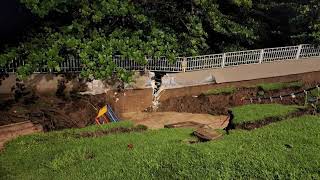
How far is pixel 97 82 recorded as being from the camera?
598 inches

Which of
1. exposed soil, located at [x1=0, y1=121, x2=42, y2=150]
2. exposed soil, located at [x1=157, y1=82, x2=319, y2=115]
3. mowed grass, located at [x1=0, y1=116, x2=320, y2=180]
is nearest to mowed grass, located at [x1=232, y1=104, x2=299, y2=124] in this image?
mowed grass, located at [x1=0, y1=116, x2=320, y2=180]

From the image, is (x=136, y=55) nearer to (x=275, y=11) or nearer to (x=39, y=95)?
(x=39, y=95)

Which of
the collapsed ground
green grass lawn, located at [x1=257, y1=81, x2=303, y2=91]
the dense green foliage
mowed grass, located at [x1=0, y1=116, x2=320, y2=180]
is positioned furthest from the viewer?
green grass lawn, located at [x1=257, y1=81, x2=303, y2=91]

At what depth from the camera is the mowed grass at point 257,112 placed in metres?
11.8

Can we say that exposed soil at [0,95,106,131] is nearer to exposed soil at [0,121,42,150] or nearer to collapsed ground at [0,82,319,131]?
collapsed ground at [0,82,319,131]

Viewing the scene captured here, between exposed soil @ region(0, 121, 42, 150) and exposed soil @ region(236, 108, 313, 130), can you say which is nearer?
exposed soil @ region(236, 108, 313, 130)

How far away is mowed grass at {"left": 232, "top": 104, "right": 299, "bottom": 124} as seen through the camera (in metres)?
11.8

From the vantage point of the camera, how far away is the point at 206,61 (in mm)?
15906

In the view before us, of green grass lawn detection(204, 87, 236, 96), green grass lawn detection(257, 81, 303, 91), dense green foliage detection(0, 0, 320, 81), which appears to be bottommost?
green grass lawn detection(204, 87, 236, 96)

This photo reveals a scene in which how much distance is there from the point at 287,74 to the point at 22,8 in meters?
11.6

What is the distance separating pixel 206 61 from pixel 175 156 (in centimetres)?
715

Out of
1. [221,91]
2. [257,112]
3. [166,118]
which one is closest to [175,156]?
[257,112]

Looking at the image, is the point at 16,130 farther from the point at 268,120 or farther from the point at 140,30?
the point at 268,120

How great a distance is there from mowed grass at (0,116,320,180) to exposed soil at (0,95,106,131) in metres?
2.58
